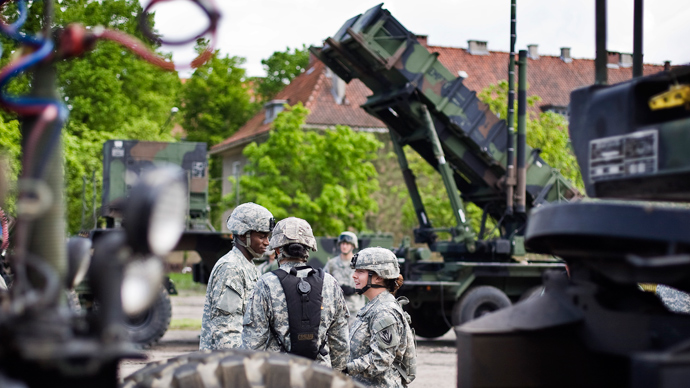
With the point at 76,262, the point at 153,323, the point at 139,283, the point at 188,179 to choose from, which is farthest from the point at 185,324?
the point at 139,283

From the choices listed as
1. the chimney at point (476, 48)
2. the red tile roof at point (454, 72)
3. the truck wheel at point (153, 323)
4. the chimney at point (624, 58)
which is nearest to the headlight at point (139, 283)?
the chimney at point (624, 58)

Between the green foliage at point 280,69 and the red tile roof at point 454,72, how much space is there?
4273 millimetres

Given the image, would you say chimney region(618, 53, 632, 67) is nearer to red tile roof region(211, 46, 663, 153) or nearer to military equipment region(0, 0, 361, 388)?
military equipment region(0, 0, 361, 388)

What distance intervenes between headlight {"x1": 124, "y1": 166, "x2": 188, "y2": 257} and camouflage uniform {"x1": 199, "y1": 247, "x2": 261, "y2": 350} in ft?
10.3

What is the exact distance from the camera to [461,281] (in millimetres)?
12805

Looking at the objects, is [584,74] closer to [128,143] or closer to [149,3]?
[128,143]

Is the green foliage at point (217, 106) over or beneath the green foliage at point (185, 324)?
over

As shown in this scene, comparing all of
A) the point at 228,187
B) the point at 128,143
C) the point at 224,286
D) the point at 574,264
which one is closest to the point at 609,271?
the point at 574,264

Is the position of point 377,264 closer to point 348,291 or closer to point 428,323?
point 348,291

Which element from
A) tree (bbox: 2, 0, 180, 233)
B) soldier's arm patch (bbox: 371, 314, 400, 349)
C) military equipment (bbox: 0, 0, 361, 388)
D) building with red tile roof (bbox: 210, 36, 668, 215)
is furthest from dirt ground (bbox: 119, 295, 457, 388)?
building with red tile roof (bbox: 210, 36, 668, 215)

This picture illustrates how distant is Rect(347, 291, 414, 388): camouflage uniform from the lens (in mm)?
4508

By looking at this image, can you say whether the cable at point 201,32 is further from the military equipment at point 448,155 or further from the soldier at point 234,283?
the military equipment at point 448,155

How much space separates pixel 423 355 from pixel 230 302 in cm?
707

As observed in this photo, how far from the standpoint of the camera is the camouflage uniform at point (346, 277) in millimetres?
9461
